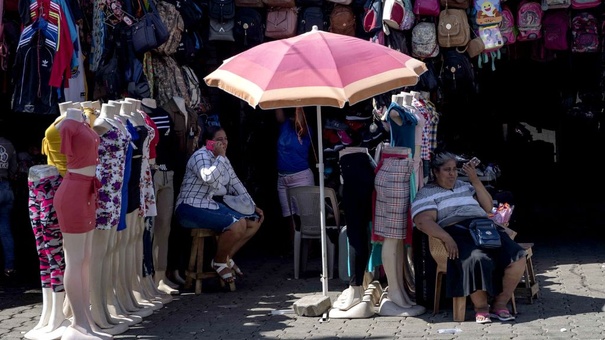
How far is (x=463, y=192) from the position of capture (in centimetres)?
887

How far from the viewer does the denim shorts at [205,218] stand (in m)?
9.93

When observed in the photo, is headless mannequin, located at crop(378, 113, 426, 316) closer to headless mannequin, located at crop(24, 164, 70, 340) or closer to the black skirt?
the black skirt

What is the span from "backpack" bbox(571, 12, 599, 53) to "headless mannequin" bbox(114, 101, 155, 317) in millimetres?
5498

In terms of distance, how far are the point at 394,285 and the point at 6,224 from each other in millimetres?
4210

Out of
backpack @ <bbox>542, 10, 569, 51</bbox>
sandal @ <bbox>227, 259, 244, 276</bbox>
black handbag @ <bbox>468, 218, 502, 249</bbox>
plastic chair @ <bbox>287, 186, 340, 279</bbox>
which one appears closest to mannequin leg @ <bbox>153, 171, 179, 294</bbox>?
sandal @ <bbox>227, 259, 244, 276</bbox>

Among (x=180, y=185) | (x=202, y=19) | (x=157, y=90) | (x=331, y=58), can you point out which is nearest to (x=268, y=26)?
(x=202, y=19)

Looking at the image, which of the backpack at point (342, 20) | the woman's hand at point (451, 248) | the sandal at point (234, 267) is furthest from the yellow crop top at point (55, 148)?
the backpack at point (342, 20)

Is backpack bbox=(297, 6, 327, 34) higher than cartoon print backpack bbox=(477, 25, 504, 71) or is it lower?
higher

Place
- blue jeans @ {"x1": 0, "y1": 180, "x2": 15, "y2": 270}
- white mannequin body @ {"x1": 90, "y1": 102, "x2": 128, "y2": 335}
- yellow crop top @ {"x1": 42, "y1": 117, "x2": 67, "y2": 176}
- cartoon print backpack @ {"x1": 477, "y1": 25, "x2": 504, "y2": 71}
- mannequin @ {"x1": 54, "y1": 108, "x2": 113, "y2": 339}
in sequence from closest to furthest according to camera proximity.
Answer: mannequin @ {"x1": 54, "y1": 108, "x2": 113, "y2": 339}
yellow crop top @ {"x1": 42, "y1": 117, "x2": 67, "y2": 176}
white mannequin body @ {"x1": 90, "y1": 102, "x2": 128, "y2": 335}
blue jeans @ {"x1": 0, "y1": 180, "x2": 15, "y2": 270}
cartoon print backpack @ {"x1": 477, "y1": 25, "x2": 504, "y2": 71}

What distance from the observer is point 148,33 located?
10.8m

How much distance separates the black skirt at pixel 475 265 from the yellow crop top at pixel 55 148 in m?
3.04

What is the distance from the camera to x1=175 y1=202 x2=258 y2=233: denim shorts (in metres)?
9.93

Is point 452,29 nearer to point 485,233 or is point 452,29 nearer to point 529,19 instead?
point 529,19

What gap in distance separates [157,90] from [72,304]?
3.97 meters
